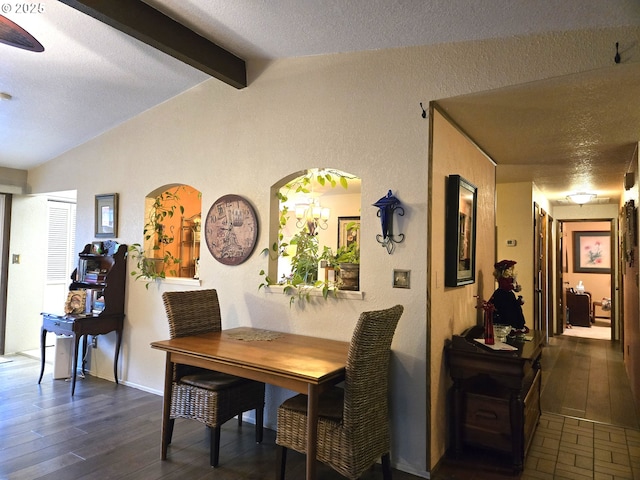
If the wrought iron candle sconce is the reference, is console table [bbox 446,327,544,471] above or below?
below

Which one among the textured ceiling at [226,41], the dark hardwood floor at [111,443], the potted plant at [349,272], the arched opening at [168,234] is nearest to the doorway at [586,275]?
the textured ceiling at [226,41]

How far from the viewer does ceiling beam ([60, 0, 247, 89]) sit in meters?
2.55

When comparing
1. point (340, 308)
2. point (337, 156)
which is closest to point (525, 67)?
point (337, 156)

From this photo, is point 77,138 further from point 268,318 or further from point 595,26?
point 595,26

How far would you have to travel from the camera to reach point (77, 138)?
4754 mm

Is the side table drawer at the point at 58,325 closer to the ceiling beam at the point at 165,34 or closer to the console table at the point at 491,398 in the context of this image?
the ceiling beam at the point at 165,34

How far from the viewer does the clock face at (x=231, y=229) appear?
137 inches

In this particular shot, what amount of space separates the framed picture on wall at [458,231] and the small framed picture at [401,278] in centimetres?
36

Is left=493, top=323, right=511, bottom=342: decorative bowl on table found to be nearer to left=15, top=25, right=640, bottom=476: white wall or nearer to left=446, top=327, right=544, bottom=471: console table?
left=446, top=327, right=544, bottom=471: console table

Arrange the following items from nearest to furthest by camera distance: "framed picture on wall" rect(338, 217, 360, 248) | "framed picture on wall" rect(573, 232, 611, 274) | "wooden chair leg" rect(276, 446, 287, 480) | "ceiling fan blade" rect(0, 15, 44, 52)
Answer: "ceiling fan blade" rect(0, 15, 44, 52) → "wooden chair leg" rect(276, 446, 287, 480) → "framed picture on wall" rect(338, 217, 360, 248) → "framed picture on wall" rect(573, 232, 611, 274)

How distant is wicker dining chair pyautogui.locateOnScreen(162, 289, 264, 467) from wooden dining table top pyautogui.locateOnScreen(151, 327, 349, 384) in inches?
5.0

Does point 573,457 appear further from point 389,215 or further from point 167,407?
point 167,407

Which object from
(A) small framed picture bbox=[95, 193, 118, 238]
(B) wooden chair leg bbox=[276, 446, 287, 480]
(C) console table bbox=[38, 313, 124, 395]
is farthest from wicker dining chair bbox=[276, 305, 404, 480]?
(A) small framed picture bbox=[95, 193, 118, 238]

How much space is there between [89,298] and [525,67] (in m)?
4.22
